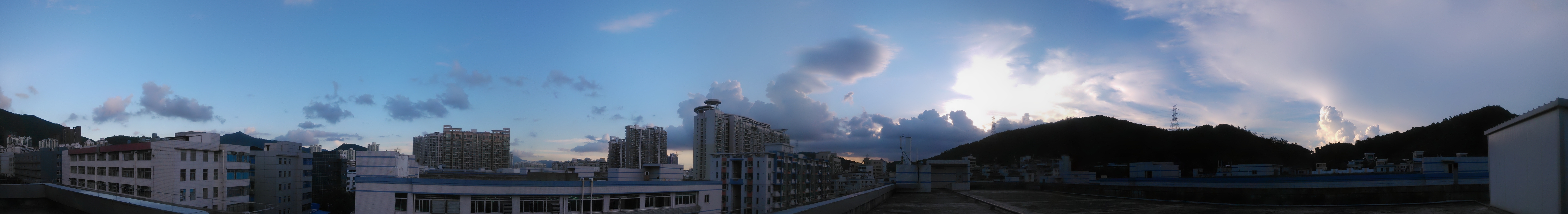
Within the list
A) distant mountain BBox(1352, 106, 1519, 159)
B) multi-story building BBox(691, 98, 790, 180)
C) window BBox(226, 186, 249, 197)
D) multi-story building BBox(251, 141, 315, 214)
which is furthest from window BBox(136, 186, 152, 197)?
distant mountain BBox(1352, 106, 1519, 159)

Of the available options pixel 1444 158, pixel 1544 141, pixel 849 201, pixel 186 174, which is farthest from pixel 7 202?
pixel 1444 158

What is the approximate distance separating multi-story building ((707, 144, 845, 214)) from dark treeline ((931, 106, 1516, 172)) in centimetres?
3273

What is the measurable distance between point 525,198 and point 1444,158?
2984cm

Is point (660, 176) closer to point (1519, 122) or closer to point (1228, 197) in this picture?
point (1228, 197)

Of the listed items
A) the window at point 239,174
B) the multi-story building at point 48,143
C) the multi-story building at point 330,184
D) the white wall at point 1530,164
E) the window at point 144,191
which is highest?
the white wall at point 1530,164

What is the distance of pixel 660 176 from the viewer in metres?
21.7

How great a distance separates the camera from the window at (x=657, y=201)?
52.1 ft

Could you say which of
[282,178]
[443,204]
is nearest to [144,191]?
[282,178]

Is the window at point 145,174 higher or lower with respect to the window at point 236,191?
higher

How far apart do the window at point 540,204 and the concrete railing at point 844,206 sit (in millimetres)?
5523

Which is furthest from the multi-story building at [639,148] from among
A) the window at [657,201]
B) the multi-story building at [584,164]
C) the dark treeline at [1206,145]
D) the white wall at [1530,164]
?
the white wall at [1530,164]

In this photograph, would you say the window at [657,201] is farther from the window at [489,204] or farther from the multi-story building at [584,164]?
the multi-story building at [584,164]

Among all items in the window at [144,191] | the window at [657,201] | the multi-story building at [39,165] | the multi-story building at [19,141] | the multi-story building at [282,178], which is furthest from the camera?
the multi-story building at [19,141]

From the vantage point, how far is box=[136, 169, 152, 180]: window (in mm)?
21375
